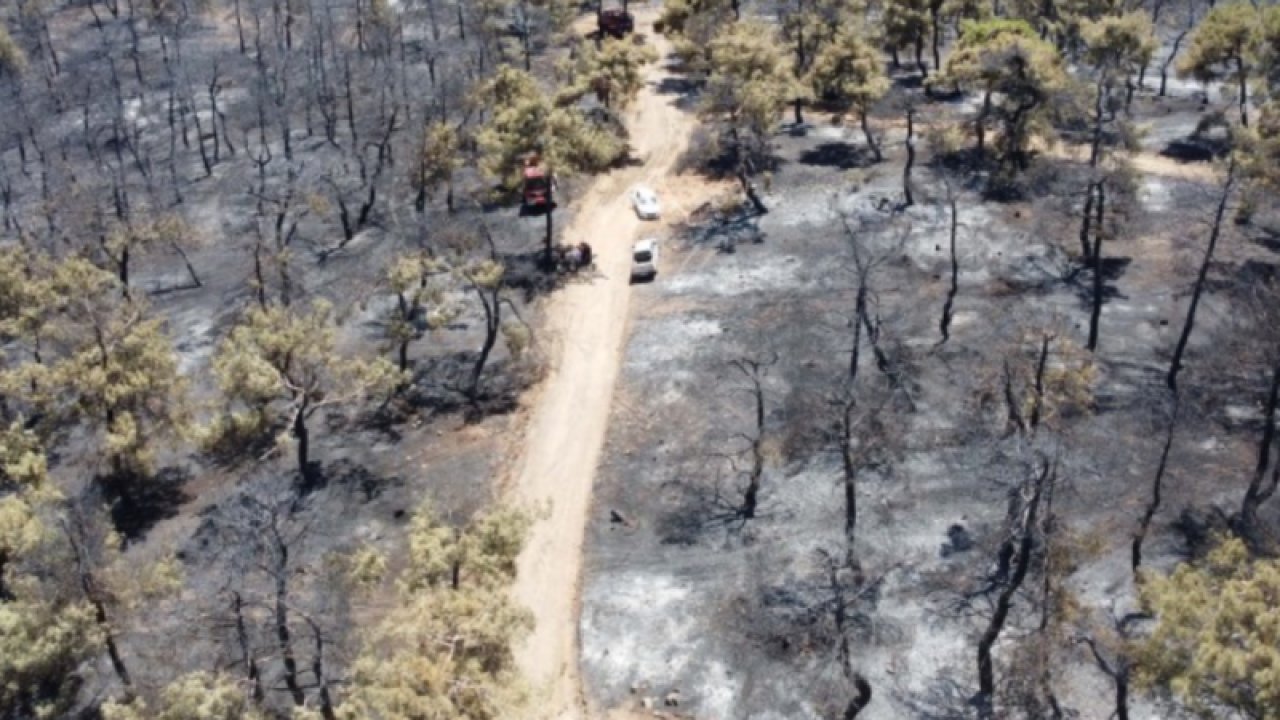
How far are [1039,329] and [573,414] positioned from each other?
80.8ft

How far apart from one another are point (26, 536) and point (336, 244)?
3889 centimetres

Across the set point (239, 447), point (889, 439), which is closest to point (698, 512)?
point (889, 439)

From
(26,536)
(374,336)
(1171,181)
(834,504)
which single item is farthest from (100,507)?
(1171,181)

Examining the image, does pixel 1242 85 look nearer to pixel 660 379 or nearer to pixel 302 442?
pixel 660 379

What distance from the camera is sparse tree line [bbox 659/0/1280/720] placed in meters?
37.6

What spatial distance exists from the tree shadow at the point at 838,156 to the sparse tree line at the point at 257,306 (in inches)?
572

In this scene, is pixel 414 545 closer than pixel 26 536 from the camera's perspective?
Yes

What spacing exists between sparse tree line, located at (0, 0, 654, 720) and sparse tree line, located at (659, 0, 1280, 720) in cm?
1290

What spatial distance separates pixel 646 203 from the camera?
3233 inches

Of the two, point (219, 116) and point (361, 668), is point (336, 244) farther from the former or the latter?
point (361, 668)

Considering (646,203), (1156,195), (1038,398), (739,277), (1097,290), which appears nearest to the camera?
(1038,398)

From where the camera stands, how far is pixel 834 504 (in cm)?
5447

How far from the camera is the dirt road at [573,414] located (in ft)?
159

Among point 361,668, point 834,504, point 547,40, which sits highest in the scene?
point 547,40
